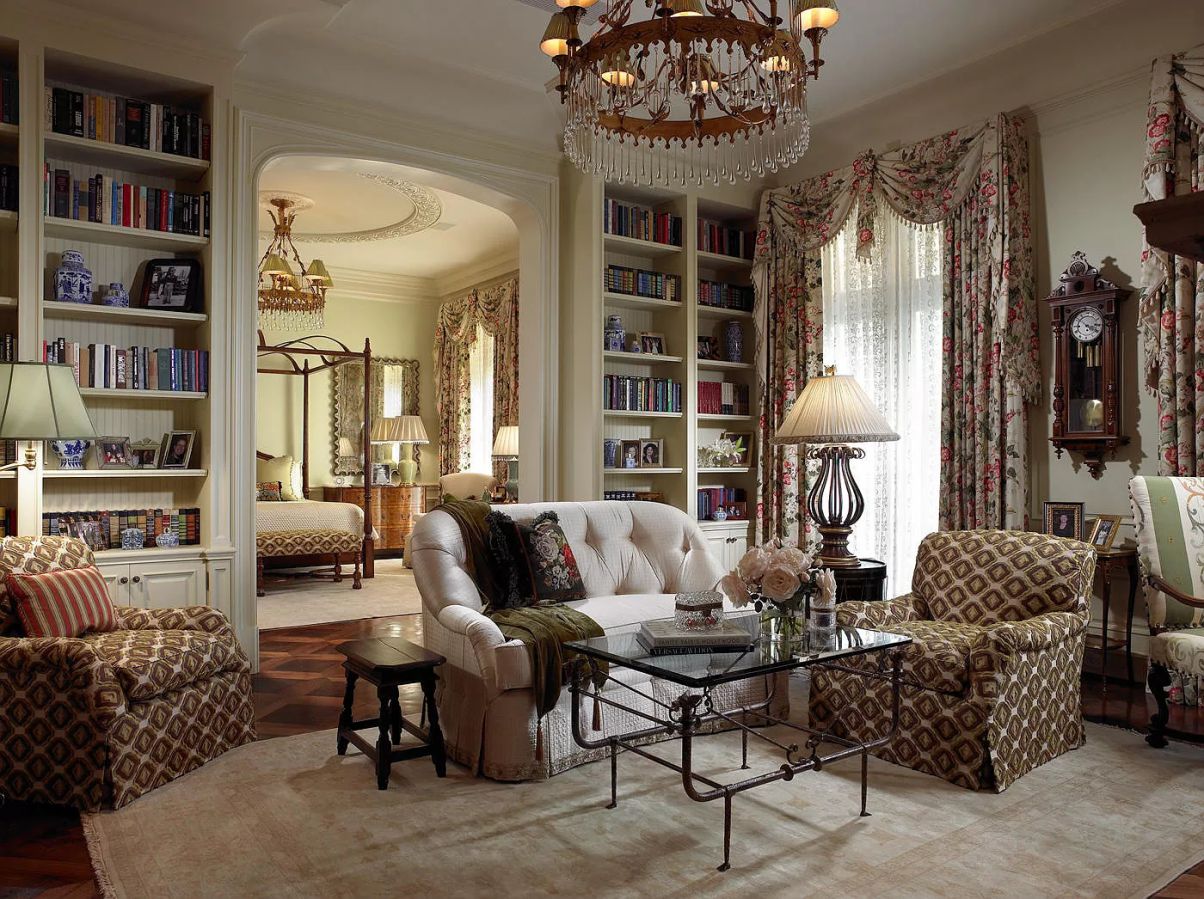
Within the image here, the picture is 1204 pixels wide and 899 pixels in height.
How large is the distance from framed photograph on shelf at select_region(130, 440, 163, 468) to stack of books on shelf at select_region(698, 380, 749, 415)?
3415 mm

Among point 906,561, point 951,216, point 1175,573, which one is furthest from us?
point 906,561

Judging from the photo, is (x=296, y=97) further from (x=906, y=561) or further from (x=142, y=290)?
(x=906, y=561)

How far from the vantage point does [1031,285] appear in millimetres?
4910

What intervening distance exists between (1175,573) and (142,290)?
4773mm

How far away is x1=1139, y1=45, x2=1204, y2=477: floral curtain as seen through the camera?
4164mm

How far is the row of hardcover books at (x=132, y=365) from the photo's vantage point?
4184 millimetres

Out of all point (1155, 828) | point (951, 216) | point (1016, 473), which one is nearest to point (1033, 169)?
point (951, 216)

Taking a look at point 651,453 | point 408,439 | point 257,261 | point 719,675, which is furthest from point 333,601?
point 719,675

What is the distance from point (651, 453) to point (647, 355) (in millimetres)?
677

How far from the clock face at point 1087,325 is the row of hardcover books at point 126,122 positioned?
4.42 metres

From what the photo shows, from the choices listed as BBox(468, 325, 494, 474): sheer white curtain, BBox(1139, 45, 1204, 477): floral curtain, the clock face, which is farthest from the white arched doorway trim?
BBox(468, 325, 494, 474): sheer white curtain

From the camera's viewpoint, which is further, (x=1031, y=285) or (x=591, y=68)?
(x=1031, y=285)

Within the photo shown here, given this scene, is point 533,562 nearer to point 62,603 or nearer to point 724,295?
point 62,603

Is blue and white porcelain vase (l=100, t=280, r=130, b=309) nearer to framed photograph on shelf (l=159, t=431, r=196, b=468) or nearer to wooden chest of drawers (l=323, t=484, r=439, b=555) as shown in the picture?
framed photograph on shelf (l=159, t=431, r=196, b=468)
